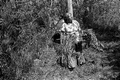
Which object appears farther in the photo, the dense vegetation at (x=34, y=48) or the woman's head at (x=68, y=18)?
the woman's head at (x=68, y=18)

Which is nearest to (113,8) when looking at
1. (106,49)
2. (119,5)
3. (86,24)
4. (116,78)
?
(119,5)

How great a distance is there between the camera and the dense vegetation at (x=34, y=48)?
3.16 metres

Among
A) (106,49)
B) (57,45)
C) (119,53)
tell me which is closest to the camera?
(57,45)

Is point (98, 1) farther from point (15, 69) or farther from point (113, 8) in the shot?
point (15, 69)

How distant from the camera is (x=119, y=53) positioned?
5.19 meters

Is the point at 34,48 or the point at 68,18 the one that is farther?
the point at 68,18

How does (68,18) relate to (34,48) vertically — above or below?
above

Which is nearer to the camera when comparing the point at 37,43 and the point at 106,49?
the point at 37,43

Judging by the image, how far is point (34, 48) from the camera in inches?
143

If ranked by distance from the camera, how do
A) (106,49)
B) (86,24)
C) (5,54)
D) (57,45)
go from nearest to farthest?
1. (5,54)
2. (57,45)
3. (106,49)
4. (86,24)

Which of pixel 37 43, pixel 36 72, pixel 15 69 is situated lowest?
pixel 36 72

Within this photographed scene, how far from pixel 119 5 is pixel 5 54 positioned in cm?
655

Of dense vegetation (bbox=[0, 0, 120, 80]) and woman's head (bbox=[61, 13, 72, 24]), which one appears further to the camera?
woman's head (bbox=[61, 13, 72, 24])

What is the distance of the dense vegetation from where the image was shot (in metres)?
3.16
